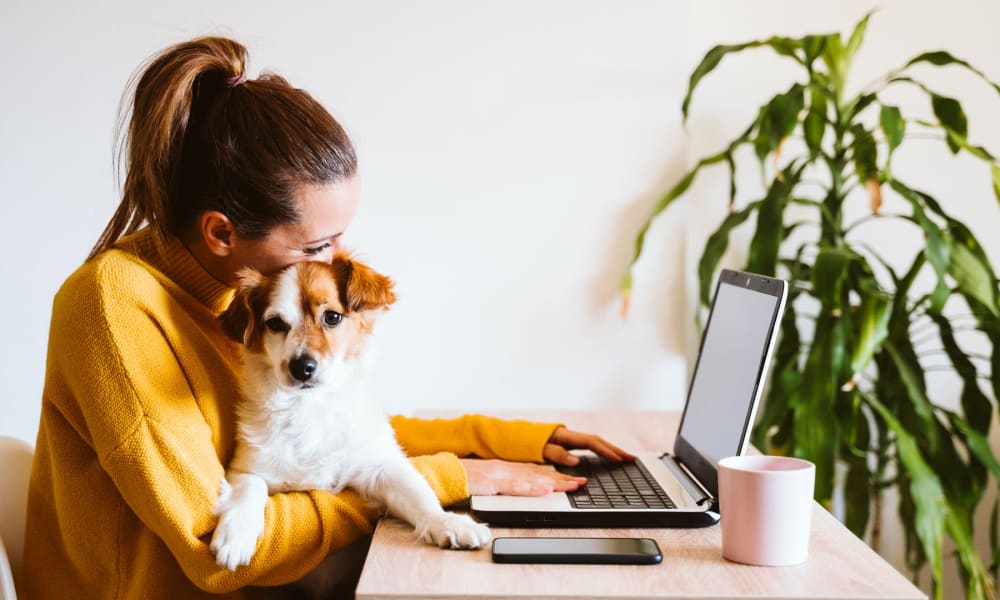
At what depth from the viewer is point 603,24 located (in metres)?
2.28

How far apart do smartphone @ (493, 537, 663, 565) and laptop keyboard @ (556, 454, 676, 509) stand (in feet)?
0.42

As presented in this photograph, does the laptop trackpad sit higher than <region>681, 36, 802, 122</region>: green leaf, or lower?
lower

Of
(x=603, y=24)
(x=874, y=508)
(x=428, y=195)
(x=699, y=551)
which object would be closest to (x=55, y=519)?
(x=699, y=551)

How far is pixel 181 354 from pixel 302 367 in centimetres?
15

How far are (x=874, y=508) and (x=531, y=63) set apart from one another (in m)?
1.51

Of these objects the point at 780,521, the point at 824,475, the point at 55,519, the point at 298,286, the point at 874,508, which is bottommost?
the point at 874,508

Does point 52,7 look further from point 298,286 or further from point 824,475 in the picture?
point 824,475

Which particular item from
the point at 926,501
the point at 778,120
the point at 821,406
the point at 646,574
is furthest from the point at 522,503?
the point at 778,120

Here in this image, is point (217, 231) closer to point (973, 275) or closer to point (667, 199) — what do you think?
point (667, 199)

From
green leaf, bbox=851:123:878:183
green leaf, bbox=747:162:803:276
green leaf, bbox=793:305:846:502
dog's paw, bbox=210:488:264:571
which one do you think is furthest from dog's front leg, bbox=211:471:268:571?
green leaf, bbox=851:123:878:183

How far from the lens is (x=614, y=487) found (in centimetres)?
122

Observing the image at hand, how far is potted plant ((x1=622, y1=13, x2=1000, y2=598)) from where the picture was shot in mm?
1914

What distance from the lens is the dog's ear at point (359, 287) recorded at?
1256mm

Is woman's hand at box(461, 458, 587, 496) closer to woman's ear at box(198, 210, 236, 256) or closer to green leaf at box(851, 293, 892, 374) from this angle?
woman's ear at box(198, 210, 236, 256)
